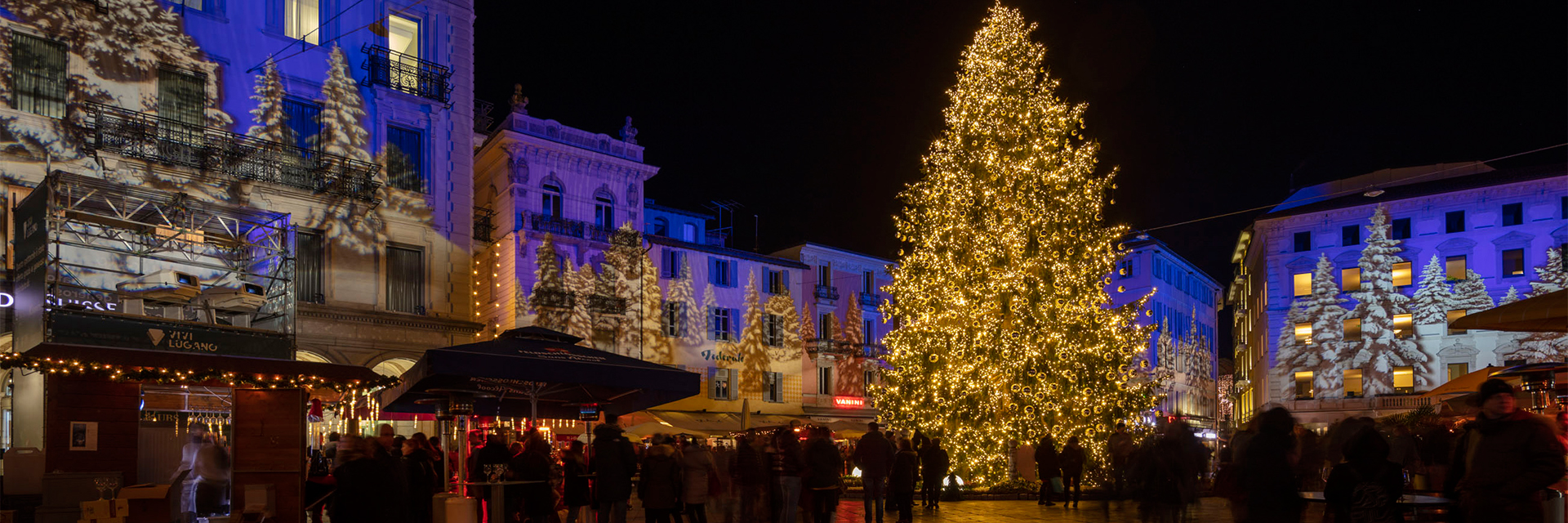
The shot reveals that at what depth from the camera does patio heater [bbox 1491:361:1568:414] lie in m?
14.6

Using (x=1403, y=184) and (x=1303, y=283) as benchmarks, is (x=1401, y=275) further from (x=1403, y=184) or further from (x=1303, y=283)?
(x=1403, y=184)

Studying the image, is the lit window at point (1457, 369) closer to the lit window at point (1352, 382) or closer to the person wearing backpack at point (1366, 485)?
the lit window at point (1352, 382)

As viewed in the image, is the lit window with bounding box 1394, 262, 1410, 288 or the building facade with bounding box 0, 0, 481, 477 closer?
the building facade with bounding box 0, 0, 481, 477

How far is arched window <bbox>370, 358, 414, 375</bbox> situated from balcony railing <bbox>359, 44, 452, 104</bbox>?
587cm

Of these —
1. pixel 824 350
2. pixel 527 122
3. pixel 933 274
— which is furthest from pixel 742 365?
pixel 933 274

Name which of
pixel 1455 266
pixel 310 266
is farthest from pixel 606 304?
pixel 1455 266

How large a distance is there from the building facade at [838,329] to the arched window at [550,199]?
13.9m

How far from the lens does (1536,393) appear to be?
634 inches

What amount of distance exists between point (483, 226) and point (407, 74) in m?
8.62

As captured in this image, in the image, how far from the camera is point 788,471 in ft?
44.5

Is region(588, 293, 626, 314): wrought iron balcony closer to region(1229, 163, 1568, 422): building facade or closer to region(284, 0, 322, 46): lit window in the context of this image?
region(284, 0, 322, 46): lit window

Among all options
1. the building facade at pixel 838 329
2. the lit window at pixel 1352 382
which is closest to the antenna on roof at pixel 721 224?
the building facade at pixel 838 329

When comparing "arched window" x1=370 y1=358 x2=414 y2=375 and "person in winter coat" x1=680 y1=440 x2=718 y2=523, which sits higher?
"arched window" x1=370 y1=358 x2=414 y2=375

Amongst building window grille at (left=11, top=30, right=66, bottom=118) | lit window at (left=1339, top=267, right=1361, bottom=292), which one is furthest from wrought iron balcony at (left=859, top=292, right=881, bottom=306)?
building window grille at (left=11, top=30, right=66, bottom=118)
